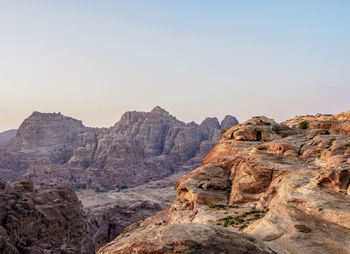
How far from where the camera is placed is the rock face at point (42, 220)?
142ft

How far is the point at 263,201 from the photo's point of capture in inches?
865

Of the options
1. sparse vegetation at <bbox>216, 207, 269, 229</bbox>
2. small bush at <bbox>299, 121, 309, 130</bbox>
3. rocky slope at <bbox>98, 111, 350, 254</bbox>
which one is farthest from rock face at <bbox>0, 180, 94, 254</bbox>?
small bush at <bbox>299, 121, 309, 130</bbox>

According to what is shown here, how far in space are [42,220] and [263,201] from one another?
4373 centimetres

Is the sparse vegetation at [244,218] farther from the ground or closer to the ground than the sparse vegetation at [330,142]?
closer to the ground

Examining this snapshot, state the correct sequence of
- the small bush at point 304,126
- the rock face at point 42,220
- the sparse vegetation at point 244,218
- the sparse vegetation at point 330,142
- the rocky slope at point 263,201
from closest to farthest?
the rocky slope at point 263,201, the sparse vegetation at point 244,218, the sparse vegetation at point 330,142, the small bush at point 304,126, the rock face at point 42,220

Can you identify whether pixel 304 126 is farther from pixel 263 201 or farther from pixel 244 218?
pixel 244 218

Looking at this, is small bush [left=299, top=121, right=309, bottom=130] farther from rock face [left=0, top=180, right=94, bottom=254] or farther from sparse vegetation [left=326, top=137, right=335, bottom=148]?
rock face [left=0, top=180, right=94, bottom=254]

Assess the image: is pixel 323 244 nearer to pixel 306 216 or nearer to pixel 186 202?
pixel 306 216

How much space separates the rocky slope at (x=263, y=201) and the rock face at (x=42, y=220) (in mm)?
26591

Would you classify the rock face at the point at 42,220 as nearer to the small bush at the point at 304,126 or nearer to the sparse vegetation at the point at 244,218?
the sparse vegetation at the point at 244,218

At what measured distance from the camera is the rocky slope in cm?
1148

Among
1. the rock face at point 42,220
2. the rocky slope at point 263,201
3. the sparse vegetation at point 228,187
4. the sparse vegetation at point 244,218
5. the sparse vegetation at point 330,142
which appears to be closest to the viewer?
the rocky slope at point 263,201

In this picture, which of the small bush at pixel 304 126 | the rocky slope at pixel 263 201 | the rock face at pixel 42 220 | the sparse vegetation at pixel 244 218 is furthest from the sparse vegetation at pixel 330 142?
the rock face at pixel 42 220

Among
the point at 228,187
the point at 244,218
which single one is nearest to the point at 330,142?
the point at 228,187
